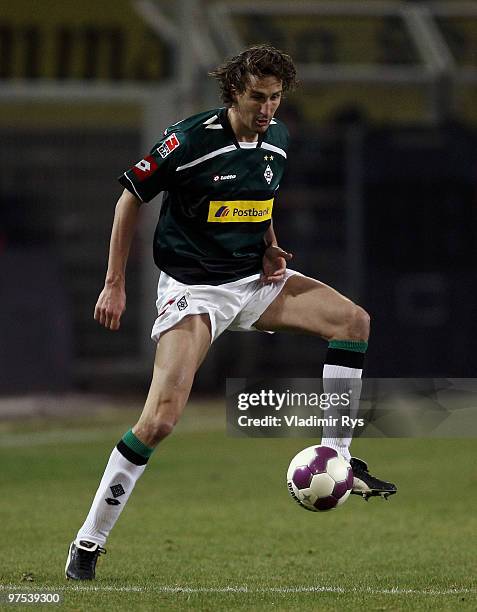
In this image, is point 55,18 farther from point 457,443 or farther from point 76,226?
point 457,443

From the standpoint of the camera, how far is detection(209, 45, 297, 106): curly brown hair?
6.73m

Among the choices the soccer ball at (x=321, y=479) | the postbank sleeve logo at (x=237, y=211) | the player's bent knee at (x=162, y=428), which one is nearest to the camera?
the player's bent knee at (x=162, y=428)

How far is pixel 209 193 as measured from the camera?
6.95m

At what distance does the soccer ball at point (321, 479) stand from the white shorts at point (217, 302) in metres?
0.71

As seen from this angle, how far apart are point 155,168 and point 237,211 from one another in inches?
19.2

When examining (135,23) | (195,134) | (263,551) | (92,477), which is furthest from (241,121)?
(135,23)

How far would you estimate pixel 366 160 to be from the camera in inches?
641

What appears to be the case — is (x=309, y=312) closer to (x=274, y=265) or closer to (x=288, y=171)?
(x=274, y=265)

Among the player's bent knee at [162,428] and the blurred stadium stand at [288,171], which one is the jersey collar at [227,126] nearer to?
the player's bent knee at [162,428]

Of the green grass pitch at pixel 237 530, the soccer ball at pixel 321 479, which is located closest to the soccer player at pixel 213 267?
the soccer ball at pixel 321 479

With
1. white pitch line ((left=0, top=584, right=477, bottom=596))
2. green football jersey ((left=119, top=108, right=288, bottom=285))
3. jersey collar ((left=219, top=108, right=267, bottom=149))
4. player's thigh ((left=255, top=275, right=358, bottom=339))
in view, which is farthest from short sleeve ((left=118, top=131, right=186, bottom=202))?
white pitch line ((left=0, top=584, right=477, bottom=596))

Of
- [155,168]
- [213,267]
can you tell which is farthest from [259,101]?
[213,267]

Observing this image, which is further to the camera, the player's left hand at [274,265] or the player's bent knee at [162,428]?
the player's left hand at [274,265]

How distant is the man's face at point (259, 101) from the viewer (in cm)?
674
